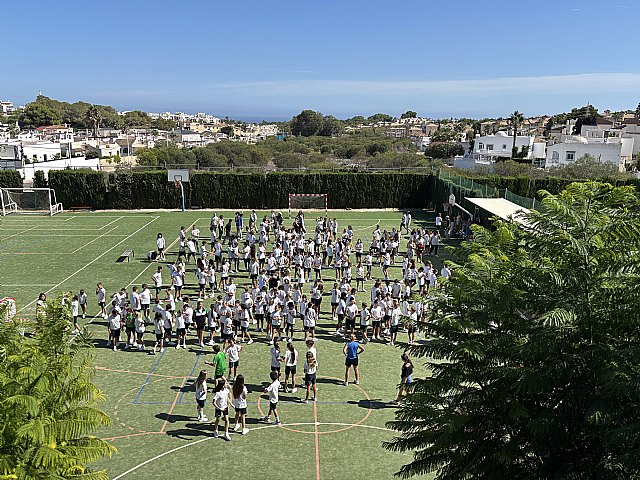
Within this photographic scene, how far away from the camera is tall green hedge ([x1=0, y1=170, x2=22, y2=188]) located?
45312 millimetres

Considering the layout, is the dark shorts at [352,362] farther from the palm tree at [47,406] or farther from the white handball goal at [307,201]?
the white handball goal at [307,201]

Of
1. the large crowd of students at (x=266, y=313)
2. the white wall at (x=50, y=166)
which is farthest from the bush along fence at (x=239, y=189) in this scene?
the large crowd of students at (x=266, y=313)

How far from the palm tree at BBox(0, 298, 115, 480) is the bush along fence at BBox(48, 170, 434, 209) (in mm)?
39265

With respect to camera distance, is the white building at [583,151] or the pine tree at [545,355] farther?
the white building at [583,151]

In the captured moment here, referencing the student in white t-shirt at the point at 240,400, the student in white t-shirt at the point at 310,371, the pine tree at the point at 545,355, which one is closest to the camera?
the pine tree at the point at 545,355

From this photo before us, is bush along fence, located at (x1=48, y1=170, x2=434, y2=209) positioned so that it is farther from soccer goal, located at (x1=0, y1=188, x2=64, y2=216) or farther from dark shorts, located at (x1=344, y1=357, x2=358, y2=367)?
dark shorts, located at (x1=344, y1=357, x2=358, y2=367)

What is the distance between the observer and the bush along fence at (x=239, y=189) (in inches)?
1795

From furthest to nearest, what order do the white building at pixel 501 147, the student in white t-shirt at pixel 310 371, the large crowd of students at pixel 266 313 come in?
the white building at pixel 501 147 < the large crowd of students at pixel 266 313 < the student in white t-shirt at pixel 310 371

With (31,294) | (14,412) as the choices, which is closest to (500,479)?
(14,412)

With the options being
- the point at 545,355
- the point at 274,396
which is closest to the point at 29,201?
the point at 274,396

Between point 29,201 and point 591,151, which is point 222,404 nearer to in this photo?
point 29,201

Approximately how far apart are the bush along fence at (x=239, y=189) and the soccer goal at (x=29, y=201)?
3.13 feet

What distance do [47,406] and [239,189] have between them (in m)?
40.6

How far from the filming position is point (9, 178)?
4538 cm
